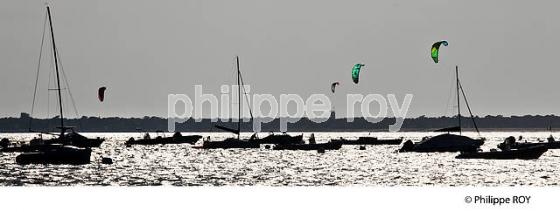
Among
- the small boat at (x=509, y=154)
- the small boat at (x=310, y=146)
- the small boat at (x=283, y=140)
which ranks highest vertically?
the small boat at (x=283, y=140)

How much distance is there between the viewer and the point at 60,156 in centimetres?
6819

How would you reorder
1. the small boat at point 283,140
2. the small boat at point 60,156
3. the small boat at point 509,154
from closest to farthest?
the small boat at point 60,156 < the small boat at point 509,154 < the small boat at point 283,140

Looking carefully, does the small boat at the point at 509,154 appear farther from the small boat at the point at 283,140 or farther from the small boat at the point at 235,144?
the small boat at the point at 283,140

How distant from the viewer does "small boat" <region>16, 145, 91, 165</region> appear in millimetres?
68250

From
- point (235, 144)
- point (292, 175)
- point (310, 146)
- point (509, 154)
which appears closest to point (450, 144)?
point (509, 154)

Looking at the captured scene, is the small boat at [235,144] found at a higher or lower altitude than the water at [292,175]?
higher

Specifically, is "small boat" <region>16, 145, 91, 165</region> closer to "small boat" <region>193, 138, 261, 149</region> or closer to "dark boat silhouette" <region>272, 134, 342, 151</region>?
"small boat" <region>193, 138, 261, 149</region>

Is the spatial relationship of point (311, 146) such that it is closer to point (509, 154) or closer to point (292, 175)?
point (509, 154)

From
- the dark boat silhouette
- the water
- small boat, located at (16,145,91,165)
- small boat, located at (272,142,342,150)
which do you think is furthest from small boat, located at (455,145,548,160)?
small boat, located at (272,142,342,150)

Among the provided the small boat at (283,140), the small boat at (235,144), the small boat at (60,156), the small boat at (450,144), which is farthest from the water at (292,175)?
the small boat at (283,140)

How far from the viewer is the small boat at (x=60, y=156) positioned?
6825 cm
